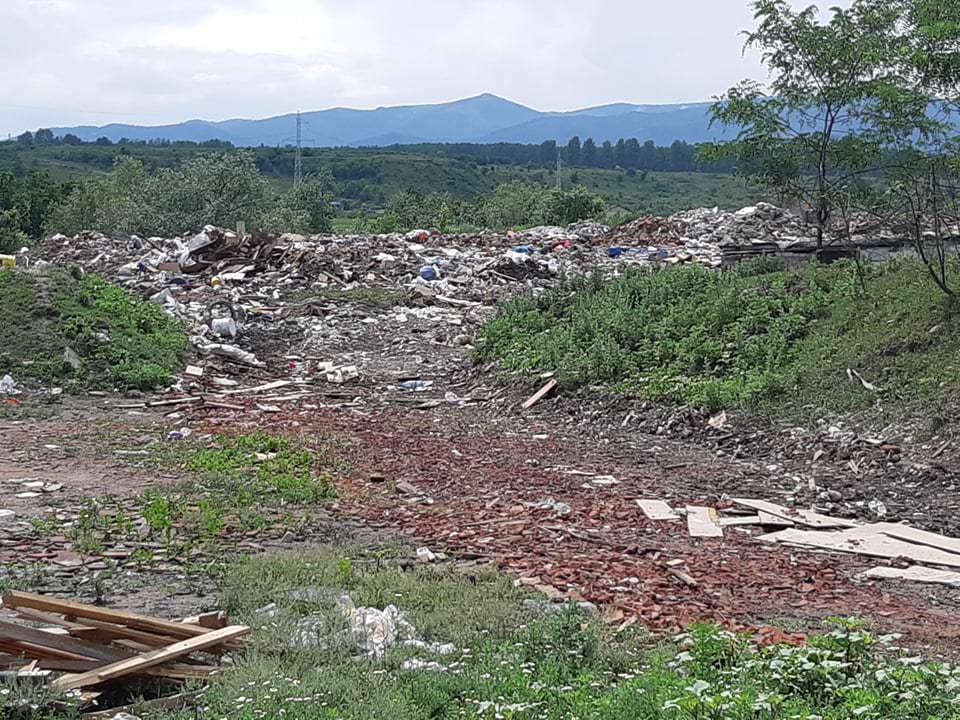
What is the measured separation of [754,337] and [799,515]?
173 inches

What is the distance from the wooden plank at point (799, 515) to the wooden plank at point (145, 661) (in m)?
4.16

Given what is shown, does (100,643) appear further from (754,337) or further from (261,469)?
(754,337)

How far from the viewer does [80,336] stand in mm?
12242

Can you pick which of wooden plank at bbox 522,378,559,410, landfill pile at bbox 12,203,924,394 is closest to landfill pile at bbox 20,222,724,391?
landfill pile at bbox 12,203,924,394

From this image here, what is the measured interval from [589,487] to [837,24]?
490 inches

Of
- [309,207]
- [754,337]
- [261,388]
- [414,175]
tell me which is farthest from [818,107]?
[414,175]

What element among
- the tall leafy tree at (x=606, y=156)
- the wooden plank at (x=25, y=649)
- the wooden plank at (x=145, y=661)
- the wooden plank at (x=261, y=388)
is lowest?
the wooden plank at (x=261, y=388)

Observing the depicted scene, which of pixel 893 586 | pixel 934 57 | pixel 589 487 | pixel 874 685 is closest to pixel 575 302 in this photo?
pixel 934 57

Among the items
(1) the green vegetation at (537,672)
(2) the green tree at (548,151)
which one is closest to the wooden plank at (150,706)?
(1) the green vegetation at (537,672)

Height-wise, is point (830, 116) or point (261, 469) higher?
point (830, 116)

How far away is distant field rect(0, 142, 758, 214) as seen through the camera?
66375 millimetres

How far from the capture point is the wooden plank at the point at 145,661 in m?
3.67

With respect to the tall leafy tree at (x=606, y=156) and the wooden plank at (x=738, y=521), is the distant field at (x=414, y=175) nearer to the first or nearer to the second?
the tall leafy tree at (x=606, y=156)

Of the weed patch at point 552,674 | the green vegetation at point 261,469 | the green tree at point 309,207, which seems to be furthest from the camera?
the green tree at point 309,207
